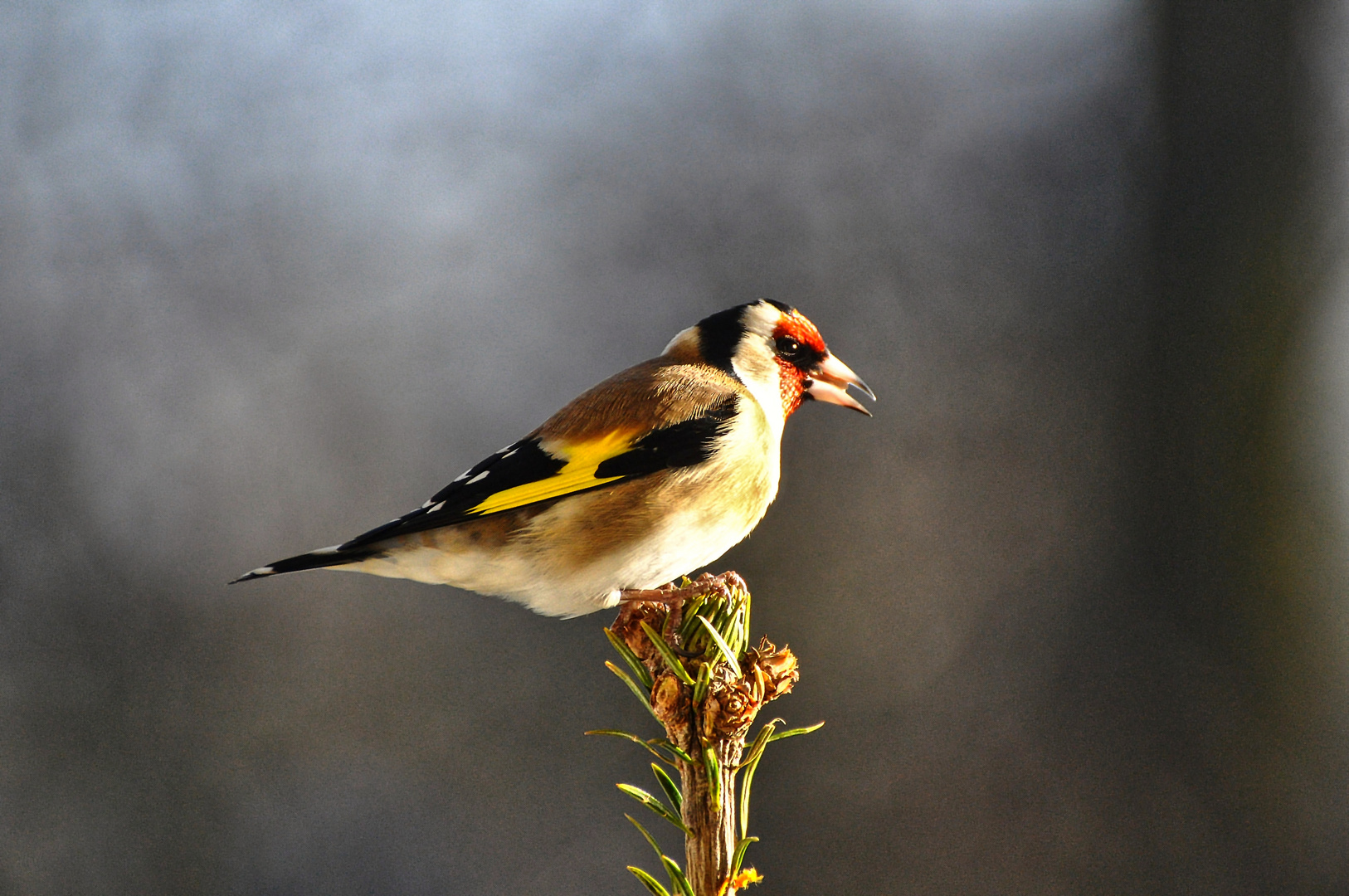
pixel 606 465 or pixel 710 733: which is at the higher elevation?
pixel 606 465

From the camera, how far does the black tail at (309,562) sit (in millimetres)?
675

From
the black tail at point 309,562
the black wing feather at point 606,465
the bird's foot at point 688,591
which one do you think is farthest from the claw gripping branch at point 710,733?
the black tail at point 309,562

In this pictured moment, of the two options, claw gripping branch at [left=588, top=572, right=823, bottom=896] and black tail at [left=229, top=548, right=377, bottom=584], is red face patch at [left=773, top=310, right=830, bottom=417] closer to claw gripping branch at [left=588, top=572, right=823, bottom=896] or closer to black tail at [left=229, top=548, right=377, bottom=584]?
claw gripping branch at [left=588, top=572, right=823, bottom=896]

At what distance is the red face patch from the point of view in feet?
3.03

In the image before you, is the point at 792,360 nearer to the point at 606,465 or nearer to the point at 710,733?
the point at 606,465

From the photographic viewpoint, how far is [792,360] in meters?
0.93

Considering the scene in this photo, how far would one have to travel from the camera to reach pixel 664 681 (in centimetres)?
64

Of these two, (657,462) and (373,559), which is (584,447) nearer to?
(657,462)

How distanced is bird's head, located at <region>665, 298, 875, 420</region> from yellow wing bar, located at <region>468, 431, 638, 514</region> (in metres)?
0.18

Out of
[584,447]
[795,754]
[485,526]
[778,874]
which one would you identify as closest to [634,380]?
[584,447]

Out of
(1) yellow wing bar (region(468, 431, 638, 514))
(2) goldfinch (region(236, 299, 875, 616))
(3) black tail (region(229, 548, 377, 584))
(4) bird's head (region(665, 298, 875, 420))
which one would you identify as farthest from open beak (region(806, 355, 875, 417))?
(3) black tail (region(229, 548, 377, 584))

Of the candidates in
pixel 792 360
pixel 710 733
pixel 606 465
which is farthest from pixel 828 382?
pixel 710 733

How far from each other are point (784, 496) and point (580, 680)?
1.74 feet

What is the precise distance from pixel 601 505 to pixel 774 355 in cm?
28
